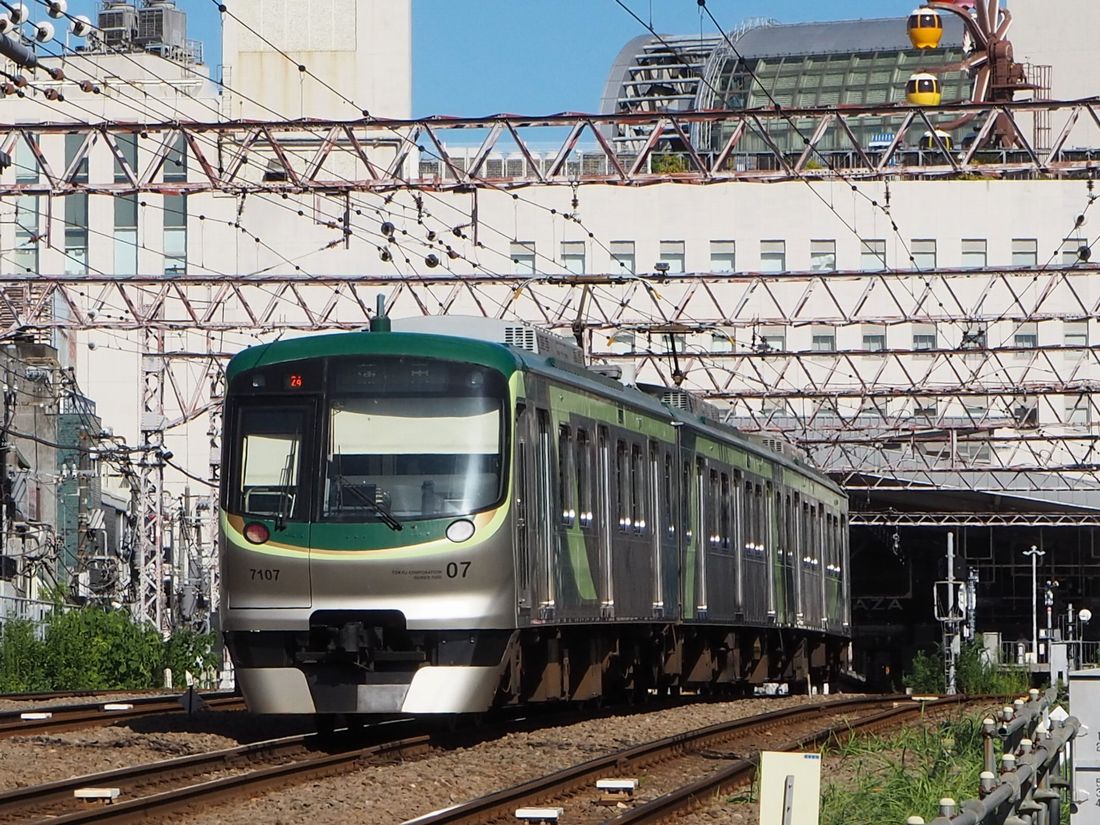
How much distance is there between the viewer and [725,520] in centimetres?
2441

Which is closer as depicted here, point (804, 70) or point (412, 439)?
point (412, 439)

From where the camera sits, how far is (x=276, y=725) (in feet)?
61.6

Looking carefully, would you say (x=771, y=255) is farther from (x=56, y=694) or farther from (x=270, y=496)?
(x=270, y=496)

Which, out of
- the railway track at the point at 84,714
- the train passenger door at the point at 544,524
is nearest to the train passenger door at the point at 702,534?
the railway track at the point at 84,714

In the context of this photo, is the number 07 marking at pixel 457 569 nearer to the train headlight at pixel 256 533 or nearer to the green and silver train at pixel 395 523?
the green and silver train at pixel 395 523

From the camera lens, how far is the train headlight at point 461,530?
15.6 m

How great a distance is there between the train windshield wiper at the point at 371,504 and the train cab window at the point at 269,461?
29 cm

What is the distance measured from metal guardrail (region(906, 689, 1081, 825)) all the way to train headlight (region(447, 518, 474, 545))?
491 centimetres

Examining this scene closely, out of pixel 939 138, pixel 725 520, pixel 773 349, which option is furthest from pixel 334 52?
pixel 725 520

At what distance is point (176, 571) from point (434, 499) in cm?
2775

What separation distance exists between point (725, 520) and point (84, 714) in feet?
26.4

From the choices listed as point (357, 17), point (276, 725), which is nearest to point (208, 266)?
point (357, 17)

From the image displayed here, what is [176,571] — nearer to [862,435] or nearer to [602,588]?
[862,435]

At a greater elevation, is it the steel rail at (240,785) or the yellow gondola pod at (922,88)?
the yellow gondola pod at (922,88)
